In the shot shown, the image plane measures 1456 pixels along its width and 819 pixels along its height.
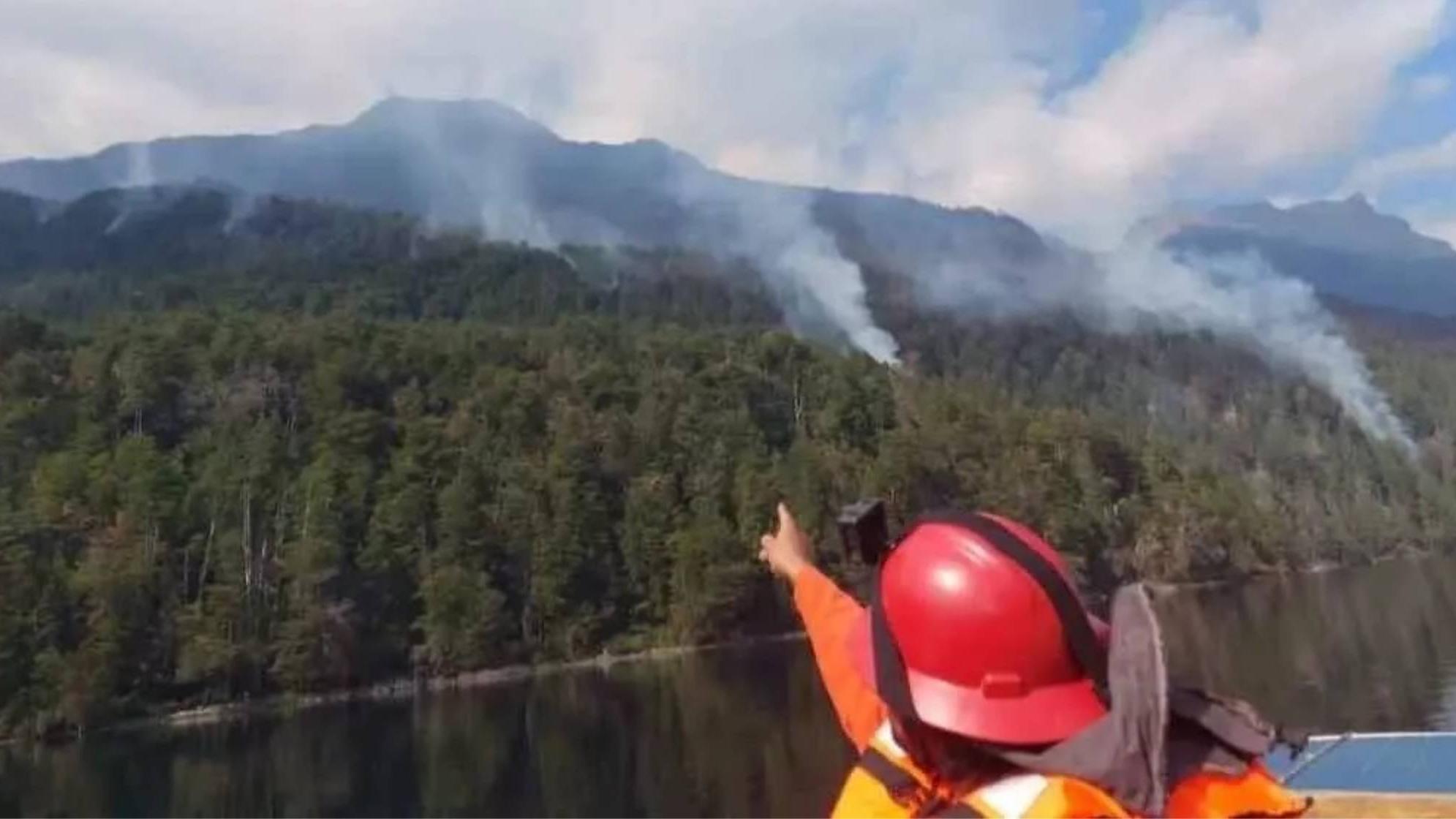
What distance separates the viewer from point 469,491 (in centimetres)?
4547

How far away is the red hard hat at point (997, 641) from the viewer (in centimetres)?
129

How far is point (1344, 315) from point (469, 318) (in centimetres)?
10505

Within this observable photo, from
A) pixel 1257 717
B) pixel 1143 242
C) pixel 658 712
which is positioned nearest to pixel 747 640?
pixel 658 712

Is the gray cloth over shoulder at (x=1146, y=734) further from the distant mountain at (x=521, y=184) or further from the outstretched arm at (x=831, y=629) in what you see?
the distant mountain at (x=521, y=184)

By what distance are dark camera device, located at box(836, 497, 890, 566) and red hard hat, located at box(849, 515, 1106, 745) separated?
0.24m

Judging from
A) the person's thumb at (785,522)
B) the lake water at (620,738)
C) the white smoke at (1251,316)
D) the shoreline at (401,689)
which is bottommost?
the lake water at (620,738)

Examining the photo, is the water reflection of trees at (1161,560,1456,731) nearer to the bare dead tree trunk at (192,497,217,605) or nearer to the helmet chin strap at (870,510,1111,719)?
the helmet chin strap at (870,510,1111,719)

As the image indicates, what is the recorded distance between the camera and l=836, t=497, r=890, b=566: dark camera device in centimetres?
160

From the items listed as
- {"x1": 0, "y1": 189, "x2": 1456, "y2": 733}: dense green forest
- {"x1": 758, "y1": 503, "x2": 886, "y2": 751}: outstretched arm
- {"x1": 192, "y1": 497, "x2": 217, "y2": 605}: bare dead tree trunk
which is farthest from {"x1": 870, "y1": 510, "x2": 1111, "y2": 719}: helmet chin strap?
{"x1": 192, "y1": 497, "x2": 217, "y2": 605}: bare dead tree trunk

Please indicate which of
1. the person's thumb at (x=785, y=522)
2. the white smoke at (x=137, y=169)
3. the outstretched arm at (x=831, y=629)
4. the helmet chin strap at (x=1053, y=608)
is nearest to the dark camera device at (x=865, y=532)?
the outstretched arm at (x=831, y=629)

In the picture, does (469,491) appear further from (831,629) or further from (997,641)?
(997,641)

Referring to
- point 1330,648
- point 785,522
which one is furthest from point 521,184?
point 785,522

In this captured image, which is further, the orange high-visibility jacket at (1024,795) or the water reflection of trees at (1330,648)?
the water reflection of trees at (1330,648)

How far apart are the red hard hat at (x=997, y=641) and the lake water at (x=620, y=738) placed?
1634 centimetres
